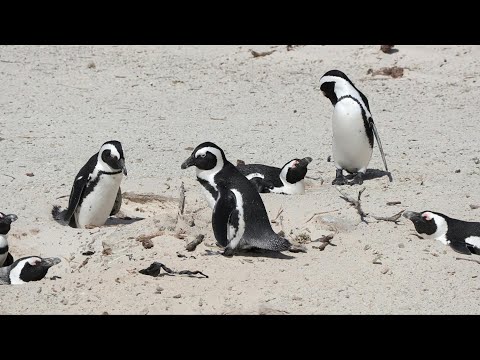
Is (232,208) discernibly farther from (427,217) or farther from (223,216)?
(427,217)

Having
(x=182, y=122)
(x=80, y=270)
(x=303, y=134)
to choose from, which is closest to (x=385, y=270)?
(x=80, y=270)

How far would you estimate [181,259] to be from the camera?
16.3ft

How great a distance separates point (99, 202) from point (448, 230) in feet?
7.22

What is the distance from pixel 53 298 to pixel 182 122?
12.9 ft

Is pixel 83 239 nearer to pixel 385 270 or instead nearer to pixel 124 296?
pixel 124 296

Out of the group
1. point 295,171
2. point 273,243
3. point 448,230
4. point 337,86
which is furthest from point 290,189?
point 273,243

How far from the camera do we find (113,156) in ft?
19.5

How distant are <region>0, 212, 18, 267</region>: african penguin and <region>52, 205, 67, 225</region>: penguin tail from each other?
35 centimetres

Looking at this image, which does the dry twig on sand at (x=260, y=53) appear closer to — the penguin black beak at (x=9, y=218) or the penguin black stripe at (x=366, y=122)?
the penguin black stripe at (x=366, y=122)

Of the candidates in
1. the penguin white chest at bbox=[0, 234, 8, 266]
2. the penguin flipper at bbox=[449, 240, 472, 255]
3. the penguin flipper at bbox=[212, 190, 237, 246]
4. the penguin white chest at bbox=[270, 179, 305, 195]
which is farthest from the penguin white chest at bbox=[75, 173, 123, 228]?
the penguin flipper at bbox=[449, 240, 472, 255]

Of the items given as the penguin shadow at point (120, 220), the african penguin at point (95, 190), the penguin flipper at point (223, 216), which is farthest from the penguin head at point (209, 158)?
the penguin shadow at point (120, 220)

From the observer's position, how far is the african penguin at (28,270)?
5297mm

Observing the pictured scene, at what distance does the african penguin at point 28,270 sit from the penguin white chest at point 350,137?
8.28 feet

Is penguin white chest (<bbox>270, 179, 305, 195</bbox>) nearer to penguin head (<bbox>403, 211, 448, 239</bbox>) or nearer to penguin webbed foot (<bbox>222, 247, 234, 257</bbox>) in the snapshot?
penguin head (<bbox>403, 211, 448, 239</bbox>)
